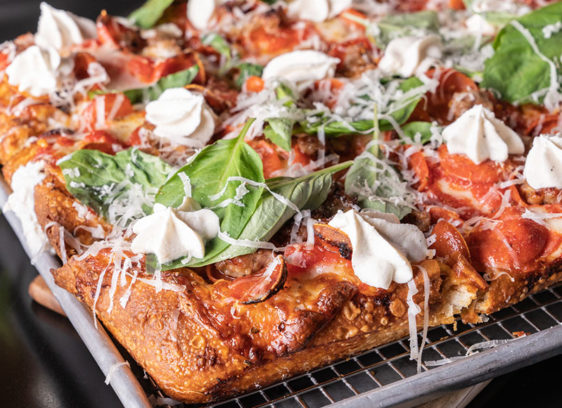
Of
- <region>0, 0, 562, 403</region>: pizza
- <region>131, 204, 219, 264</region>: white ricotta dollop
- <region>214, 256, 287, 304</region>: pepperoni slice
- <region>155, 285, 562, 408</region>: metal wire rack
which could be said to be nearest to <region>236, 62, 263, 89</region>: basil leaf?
<region>0, 0, 562, 403</region>: pizza

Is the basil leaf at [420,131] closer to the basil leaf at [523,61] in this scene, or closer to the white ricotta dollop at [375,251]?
the basil leaf at [523,61]

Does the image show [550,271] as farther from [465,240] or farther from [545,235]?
[465,240]

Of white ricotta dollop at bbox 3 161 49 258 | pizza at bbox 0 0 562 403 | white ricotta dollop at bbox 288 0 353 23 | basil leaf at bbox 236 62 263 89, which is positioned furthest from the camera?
white ricotta dollop at bbox 288 0 353 23

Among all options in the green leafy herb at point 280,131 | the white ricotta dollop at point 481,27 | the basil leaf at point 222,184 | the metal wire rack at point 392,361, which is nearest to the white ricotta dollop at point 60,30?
the green leafy herb at point 280,131

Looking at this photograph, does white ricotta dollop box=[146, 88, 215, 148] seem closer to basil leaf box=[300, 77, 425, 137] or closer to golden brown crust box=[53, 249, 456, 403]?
basil leaf box=[300, 77, 425, 137]

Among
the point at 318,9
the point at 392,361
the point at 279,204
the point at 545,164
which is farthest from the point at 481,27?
the point at 392,361

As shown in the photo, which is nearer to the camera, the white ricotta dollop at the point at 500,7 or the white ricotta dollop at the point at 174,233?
the white ricotta dollop at the point at 174,233

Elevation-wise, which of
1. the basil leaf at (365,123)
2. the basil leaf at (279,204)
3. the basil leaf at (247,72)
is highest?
the basil leaf at (279,204)
